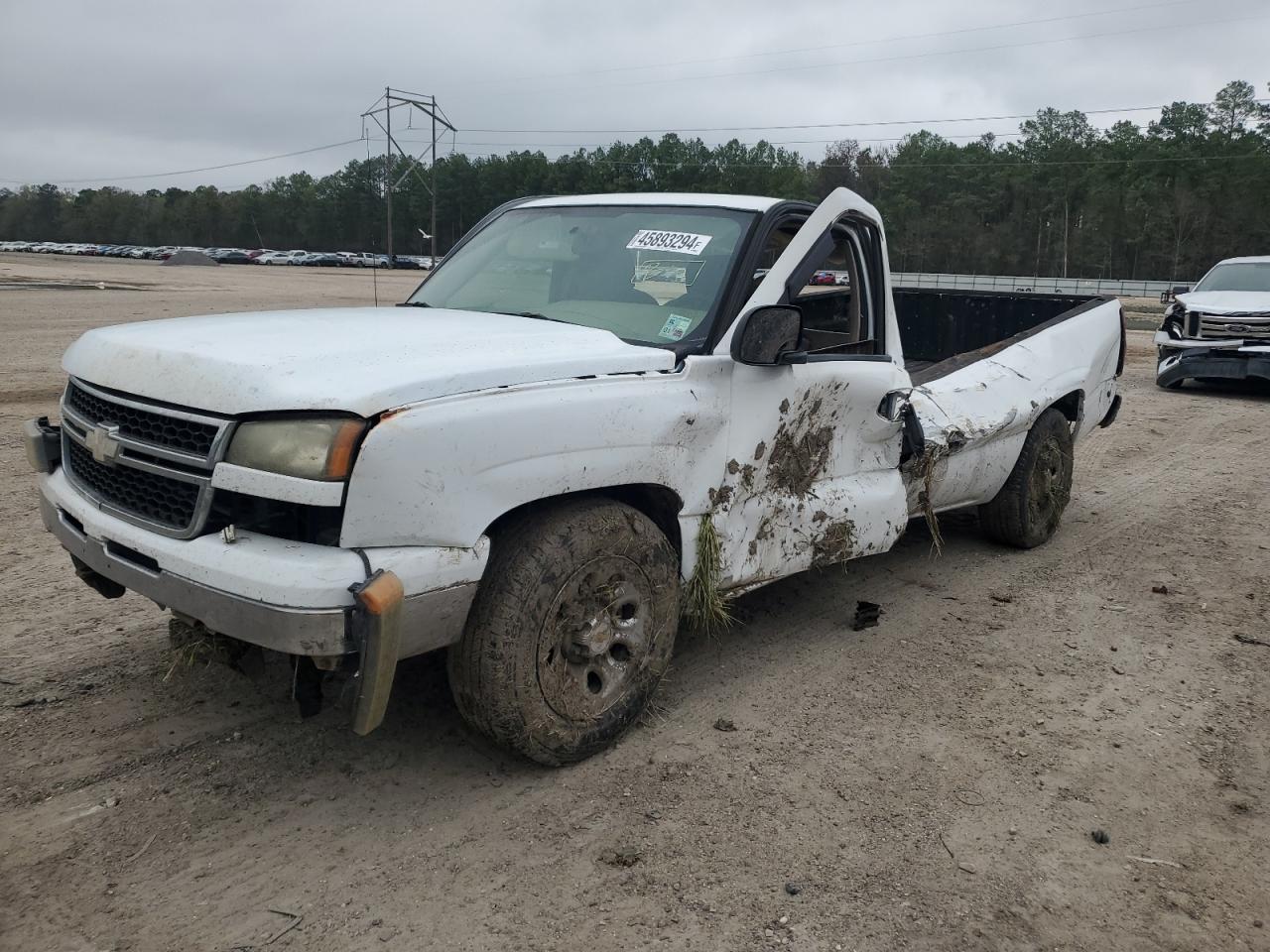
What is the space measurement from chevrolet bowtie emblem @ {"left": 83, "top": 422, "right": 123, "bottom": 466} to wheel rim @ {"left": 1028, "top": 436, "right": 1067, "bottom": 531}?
4.75 m

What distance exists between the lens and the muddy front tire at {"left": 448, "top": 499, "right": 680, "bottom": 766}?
10.1ft

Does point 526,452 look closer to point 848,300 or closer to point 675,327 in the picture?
point 675,327

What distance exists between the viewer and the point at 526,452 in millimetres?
3000

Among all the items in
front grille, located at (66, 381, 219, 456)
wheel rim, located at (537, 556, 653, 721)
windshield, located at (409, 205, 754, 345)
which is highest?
windshield, located at (409, 205, 754, 345)

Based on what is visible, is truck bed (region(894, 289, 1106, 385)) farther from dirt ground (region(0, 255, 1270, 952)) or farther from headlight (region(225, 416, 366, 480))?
headlight (region(225, 416, 366, 480))

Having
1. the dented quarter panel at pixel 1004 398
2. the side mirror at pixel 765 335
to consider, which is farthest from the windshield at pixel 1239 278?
the side mirror at pixel 765 335

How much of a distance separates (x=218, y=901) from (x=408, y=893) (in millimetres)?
492

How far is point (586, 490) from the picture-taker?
335 centimetres

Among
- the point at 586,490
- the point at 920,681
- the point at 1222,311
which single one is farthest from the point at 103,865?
the point at 1222,311

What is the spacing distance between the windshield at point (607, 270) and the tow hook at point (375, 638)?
57.7 inches

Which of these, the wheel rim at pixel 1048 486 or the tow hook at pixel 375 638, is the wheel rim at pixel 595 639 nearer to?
the tow hook at pixel 375 638

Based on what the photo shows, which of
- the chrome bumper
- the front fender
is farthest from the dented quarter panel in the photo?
the chrome bumper

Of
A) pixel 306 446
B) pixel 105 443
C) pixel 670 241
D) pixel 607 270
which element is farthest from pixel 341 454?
pixel 670 241

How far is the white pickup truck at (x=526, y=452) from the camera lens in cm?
271
